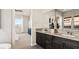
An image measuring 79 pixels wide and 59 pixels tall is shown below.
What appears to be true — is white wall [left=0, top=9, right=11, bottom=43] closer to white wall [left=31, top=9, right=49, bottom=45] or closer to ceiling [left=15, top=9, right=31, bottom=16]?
ceiling [left=15, top=9, right=31, bottom=16]

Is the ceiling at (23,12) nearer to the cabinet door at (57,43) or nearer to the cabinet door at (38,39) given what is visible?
the cabinet door at (38,39)

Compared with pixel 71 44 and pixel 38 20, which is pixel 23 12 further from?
pixel 71 44

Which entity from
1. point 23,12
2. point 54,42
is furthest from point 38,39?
point 23,12

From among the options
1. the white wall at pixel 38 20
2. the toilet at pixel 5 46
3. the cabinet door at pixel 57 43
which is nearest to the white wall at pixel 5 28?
the toilet at pixel 5 46

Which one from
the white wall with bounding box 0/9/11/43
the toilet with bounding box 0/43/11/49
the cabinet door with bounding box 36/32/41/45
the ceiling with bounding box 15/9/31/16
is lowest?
the toilet with bounding box 0/43/11/49

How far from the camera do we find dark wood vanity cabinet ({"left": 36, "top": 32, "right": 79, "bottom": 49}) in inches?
53.3

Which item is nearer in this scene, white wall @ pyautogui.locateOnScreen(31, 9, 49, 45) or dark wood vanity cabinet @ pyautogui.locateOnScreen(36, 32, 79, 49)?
dark wood vanity cabinet @ pyautogui.locateOnScreen(36, 32, 79, 49)

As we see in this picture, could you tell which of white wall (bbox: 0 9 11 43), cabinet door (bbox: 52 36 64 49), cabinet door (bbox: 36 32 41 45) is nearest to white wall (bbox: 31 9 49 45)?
cabinet door (bbox: 36 32 41 45)

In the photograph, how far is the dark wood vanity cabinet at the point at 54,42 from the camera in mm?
1353

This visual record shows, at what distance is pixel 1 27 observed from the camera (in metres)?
1.48

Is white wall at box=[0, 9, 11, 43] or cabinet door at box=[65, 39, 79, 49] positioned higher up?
white wall at box=[0, 9, 11, 43]
